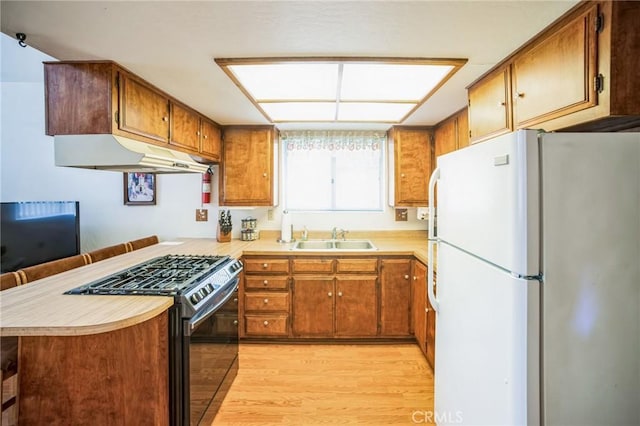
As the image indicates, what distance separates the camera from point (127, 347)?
1.24 metres

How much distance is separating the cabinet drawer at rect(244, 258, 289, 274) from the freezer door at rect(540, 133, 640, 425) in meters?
1.97

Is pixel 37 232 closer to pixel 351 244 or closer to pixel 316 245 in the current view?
pixel 316 245

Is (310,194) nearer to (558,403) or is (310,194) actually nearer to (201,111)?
(201,111)

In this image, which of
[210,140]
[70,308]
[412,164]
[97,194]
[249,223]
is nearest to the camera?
[70,308]

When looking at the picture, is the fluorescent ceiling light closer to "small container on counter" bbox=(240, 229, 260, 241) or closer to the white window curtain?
the white window curtain

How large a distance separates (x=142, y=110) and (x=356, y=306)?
2243 millimetres

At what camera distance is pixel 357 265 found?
103 inches

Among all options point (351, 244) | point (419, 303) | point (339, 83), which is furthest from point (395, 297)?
point (339, 83)

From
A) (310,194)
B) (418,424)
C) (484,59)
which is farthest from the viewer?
(310,194)

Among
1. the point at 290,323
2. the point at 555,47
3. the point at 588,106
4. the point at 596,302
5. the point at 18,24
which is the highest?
the point at 18,24

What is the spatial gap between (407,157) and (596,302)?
2134 mm

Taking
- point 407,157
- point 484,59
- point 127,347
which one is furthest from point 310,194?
point 127,347

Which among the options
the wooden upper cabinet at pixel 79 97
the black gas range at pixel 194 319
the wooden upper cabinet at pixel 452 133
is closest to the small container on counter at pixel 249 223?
the black gas range at pixel 194 319

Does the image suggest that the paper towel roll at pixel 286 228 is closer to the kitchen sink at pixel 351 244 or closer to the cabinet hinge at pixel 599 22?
the kitchen sink at pixel 351 244
